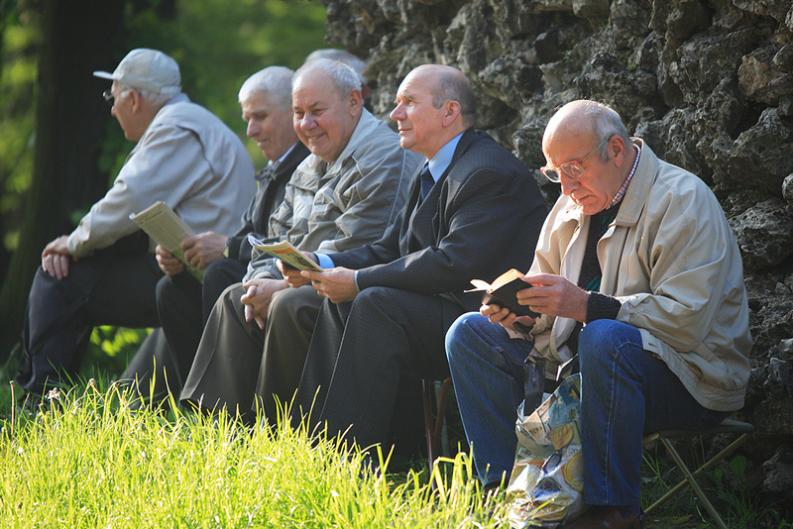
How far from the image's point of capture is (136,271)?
6629mm

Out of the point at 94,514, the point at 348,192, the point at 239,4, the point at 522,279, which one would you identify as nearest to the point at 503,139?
the point at 348,192

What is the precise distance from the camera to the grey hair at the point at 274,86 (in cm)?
627

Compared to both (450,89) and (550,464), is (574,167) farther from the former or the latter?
(450,89)

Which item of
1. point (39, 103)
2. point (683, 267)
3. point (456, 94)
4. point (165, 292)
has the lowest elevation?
point (165, 292)

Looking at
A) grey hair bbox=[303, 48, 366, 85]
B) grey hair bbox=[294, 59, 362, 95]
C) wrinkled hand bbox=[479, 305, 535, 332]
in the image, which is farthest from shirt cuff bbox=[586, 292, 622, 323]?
grey hair bbox=[303, 48, 366, 85]

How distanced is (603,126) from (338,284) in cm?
134

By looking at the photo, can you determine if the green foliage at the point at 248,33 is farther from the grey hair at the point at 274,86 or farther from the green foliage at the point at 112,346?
the grey hair at the point at 274,86

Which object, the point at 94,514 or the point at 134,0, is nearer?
the point at 94,514

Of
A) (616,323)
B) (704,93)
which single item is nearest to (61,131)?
(704,93)

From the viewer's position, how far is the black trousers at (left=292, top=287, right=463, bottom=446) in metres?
4.57

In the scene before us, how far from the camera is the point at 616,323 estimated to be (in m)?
3.74

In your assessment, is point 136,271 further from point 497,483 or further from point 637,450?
point 637,450

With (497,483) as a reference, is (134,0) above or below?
above

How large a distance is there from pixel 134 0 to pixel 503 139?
146 inches
